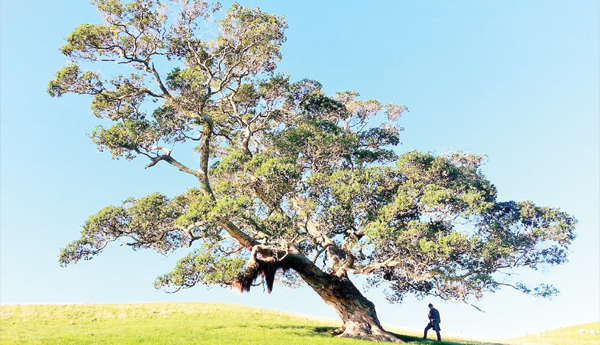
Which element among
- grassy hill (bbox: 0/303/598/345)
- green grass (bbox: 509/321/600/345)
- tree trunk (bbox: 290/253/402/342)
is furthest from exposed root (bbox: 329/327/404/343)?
green grass (bbox: 509/321/600/345)

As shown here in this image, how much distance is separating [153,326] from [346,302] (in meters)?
10.9

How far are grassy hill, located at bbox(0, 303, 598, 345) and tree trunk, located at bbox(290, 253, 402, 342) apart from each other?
1472 millimetres

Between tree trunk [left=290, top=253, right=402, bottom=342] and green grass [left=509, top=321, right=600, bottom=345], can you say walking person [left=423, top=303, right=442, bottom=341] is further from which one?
green grass [left=509, top=321, right=600, bottom=345]

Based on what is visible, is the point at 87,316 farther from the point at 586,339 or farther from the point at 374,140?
the point at 586,339

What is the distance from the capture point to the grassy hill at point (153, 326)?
18.0 meters

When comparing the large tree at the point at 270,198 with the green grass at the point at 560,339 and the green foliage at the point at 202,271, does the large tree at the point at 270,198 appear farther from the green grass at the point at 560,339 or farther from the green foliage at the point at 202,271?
the green grass at the point at 560,339

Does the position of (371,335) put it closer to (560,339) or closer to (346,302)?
(346,302)

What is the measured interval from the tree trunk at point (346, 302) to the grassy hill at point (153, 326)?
1.47 metres

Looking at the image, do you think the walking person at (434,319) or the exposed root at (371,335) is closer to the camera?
the exposed root at (371,335)

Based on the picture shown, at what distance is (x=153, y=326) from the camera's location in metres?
23.8

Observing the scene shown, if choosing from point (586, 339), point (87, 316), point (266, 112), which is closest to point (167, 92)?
point (266, 112)

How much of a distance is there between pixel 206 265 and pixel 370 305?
30.3 feet

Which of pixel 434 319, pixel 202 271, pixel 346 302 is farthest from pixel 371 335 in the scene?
pixel 202 271

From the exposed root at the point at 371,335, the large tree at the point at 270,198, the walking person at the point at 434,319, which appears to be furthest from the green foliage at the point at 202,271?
the walking person at the point at 434,319
